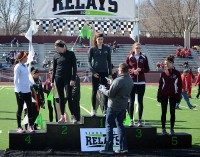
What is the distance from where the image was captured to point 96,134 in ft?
37.1

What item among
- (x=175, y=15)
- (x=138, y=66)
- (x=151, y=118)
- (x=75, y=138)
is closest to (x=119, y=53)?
(x=175, y=15)

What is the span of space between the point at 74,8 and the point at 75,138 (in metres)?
6.69

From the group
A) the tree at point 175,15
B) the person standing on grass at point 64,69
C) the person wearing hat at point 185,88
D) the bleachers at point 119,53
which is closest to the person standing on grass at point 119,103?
the person standing on grass at point 64,69

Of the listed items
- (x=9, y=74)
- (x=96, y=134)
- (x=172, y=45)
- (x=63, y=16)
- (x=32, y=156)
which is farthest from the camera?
(x=172, y=45)

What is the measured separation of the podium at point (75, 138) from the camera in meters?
11.1

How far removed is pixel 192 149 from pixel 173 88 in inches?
56.4

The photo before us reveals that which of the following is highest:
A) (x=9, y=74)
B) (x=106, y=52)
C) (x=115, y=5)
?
(x=115, y=5)

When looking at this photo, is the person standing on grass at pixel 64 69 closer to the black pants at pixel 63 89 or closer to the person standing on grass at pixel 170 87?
the black pants at pixel 63 89

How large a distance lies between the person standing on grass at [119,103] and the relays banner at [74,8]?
22.1ft

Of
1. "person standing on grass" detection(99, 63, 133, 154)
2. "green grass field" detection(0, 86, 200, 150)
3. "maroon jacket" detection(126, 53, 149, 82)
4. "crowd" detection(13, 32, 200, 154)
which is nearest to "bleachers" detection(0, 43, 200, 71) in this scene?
"green grass field" detection(0, 86, 200, 150)

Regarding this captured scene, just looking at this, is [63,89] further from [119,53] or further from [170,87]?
[119,53]

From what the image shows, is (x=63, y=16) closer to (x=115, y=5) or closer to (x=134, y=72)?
(x=115, y=5)

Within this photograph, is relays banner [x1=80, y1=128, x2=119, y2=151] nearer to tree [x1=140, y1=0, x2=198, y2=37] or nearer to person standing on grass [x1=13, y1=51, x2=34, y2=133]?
person standing on grass [x1=13, y1=51, x2=34, y2=133]

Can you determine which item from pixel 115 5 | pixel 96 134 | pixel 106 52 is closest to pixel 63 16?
pixel 115 5
